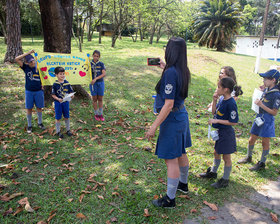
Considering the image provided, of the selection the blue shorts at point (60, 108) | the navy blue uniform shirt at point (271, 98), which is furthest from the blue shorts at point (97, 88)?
the navy blue uniform shirt at point (271, 98)

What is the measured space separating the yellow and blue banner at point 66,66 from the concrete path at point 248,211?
4629 millimetres

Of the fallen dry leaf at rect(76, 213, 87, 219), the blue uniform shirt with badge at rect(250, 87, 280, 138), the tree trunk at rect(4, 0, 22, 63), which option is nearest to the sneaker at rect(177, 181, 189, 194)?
the fallen dry leaf at rect(76, 213, 87, 219)

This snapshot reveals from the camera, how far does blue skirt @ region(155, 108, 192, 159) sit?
9.52ft

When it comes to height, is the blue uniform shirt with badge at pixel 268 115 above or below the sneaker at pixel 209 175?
above

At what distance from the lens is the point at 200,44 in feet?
92.1

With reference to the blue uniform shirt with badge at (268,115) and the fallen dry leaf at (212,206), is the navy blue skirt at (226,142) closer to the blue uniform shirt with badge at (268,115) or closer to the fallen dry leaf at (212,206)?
the fallen dry leaf at (212,206)

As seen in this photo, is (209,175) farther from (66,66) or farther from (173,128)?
(66,66)

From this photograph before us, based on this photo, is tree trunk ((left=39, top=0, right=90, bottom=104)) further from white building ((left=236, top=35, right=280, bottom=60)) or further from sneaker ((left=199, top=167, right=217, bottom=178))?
white building ((left=236, top=35, right=280, bottom=60))

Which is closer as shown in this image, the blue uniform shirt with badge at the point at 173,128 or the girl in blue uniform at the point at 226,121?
the blue uniform shirt with badge at the point at 173,128

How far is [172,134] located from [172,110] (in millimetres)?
315

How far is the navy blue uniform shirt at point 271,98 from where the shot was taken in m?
3.98

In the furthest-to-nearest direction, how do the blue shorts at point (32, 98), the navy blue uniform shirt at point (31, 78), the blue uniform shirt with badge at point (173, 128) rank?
the blue shorts at point (32, 98), the navy blue uniform shirt at point (31, 78), the blue uniform shirt with badge at point (173, 128)

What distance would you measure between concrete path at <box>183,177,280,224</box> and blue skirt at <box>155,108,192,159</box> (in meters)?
1.01

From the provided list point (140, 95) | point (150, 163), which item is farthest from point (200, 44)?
point (150, 163)
